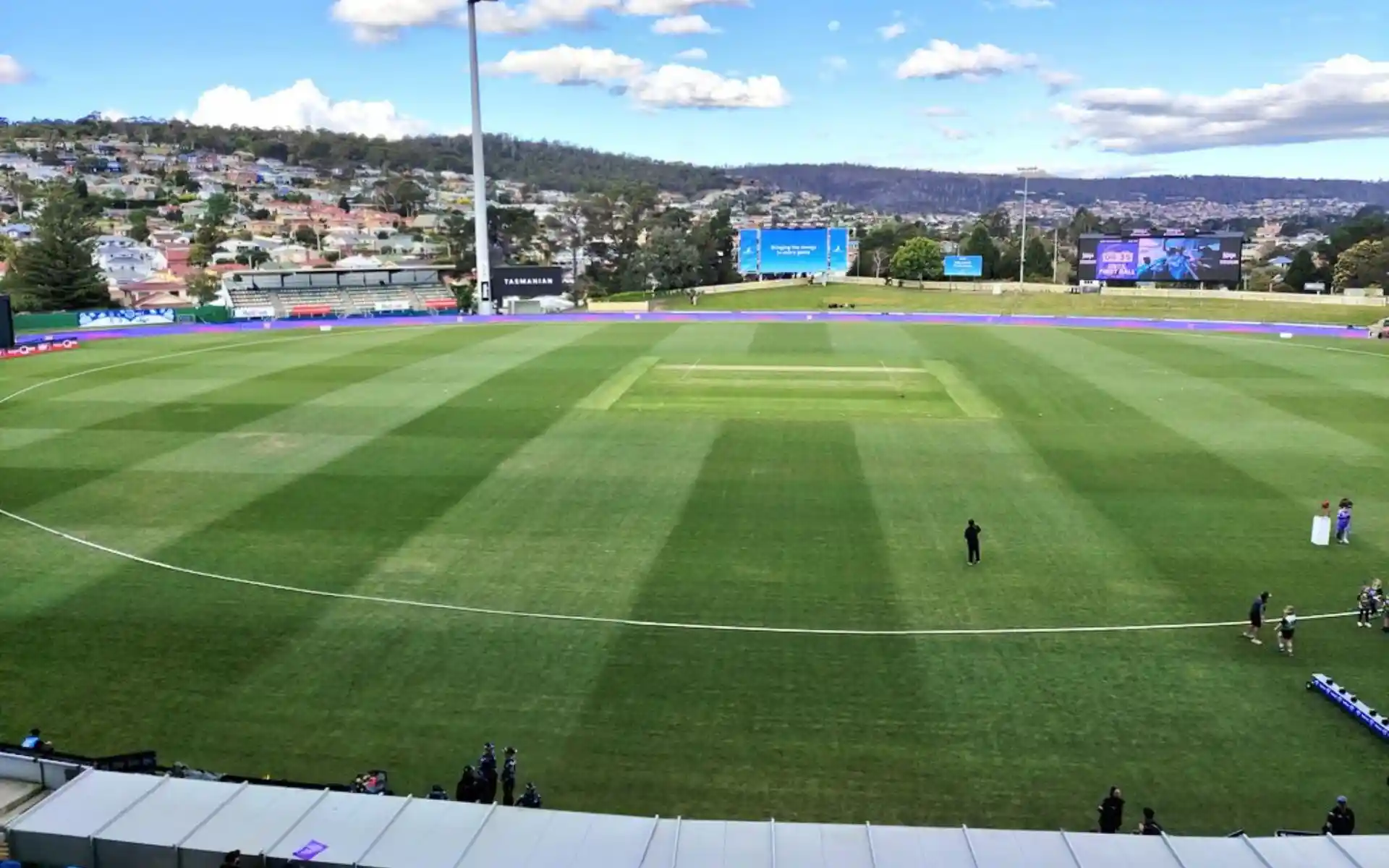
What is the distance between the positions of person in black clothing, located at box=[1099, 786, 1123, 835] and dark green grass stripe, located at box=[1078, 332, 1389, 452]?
23.5 meters

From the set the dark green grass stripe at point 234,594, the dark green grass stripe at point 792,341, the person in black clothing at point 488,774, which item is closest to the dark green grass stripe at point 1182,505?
the person in black clothing at point 488,774

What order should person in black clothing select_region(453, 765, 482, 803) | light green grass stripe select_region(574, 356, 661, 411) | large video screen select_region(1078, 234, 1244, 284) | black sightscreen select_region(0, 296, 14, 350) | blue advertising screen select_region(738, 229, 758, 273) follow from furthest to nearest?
blue advertising screen select_region(738, 229, 758, 273) < large video screen select_region(1078, 234, 1244, 284) < black sightscreen select_region(0, 296, 14, 350) < light green grass stripe select_region(574, 356, 661, 411) < person in black clothing select_region(453, 765, 482, 803)

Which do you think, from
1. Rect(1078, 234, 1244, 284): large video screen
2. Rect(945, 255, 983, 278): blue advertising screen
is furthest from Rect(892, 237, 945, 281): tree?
Rect(1078, 234, 1244, 284): large video screen

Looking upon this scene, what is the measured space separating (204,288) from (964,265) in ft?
269

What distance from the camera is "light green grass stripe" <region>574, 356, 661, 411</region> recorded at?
1660 inches

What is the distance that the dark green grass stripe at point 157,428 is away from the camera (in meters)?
30.4

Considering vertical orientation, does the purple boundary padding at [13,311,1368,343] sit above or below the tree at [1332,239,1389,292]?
below

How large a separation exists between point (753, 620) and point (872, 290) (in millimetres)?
93497

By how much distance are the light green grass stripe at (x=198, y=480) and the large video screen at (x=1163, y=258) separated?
65966 mm

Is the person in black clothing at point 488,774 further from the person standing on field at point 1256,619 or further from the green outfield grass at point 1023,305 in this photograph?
the green outfield grass at point 1023,305

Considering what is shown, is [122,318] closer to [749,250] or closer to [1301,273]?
[749,250]

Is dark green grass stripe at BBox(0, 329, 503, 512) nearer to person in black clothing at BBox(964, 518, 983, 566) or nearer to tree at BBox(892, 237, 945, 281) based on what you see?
person in black clothing at BBox(964, 518, 983, 566)

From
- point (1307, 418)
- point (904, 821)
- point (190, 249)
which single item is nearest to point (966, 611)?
point (904, 821)

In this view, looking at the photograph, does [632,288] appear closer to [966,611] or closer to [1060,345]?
[1060,345]
